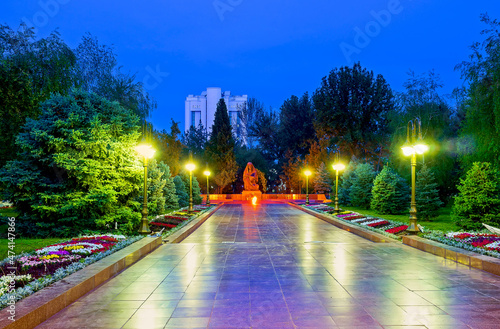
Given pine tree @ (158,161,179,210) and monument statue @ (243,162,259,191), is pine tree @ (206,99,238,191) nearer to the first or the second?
monument statue @ (243,162,259,191)

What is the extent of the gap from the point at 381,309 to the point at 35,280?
5502mm

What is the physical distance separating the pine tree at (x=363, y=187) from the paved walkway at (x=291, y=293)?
66.3 ft

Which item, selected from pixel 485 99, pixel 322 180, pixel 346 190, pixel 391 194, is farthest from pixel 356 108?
pixel 485 99

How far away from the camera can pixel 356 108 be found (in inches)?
1789

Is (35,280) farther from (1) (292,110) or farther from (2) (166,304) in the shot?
(1) (292,110)

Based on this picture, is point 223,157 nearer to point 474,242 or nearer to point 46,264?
point 474,242

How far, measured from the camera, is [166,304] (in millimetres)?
6070

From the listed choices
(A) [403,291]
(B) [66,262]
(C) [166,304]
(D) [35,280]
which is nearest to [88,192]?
(B) [66,262]

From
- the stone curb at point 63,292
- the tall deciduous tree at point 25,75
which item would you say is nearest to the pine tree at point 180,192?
the tall deciduous tree at point 25,75

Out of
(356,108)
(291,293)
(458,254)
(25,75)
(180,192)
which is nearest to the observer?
(291,293)

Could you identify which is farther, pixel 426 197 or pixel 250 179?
pixel 250 179

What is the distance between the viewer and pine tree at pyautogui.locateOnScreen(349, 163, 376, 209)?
100 feet

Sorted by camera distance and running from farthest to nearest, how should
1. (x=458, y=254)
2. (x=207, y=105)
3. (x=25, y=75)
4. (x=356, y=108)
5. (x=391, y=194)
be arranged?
(x=207, y=105) → (x=356, y=108) → (x=391, y=194) → (x=25, y=75) → (x=458, y=254)

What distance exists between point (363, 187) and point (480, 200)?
600 inches
